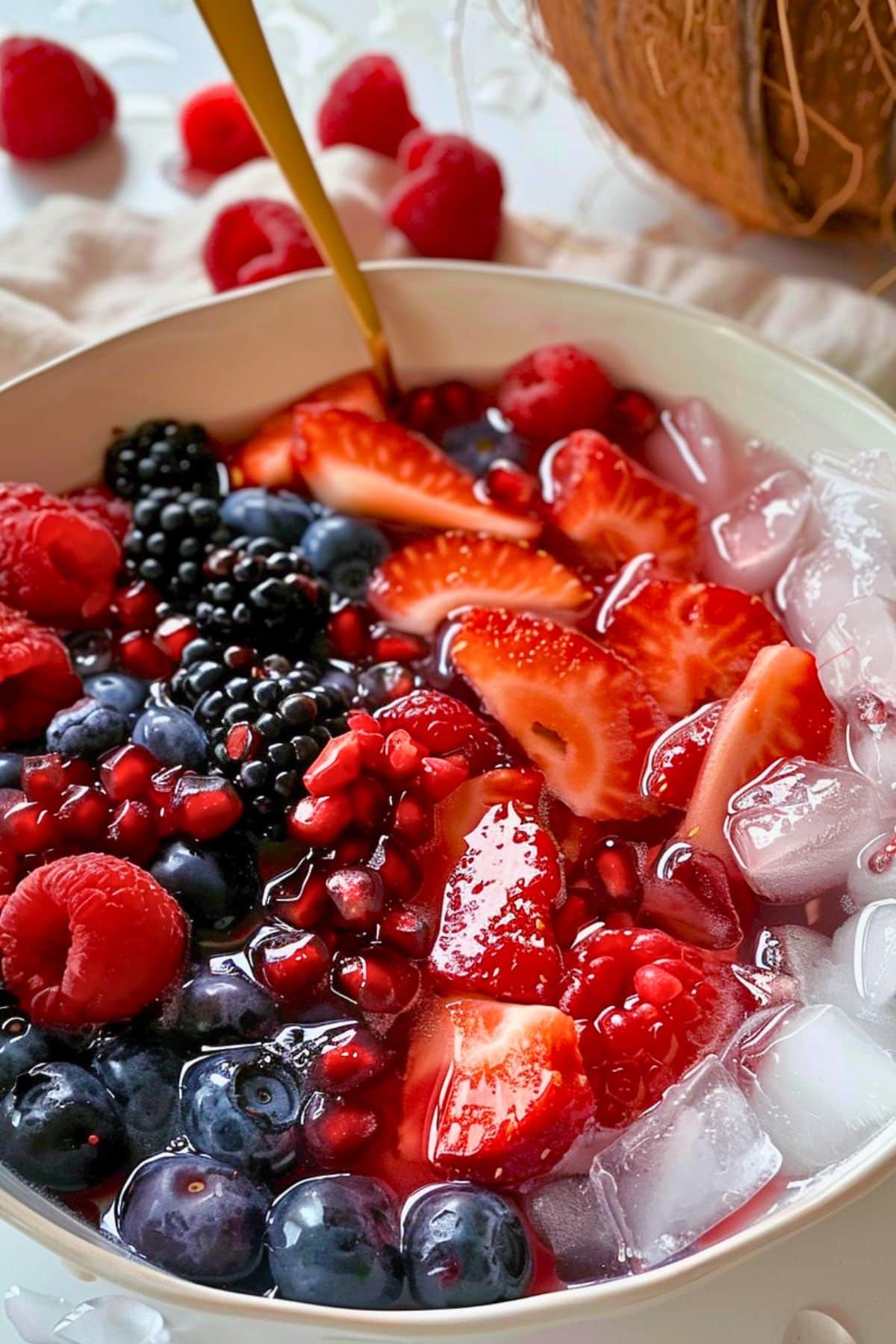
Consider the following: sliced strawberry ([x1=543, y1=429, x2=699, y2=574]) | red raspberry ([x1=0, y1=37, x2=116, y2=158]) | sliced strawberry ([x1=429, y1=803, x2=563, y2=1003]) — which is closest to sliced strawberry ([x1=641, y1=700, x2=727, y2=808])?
sliced strawberry ([x1=429, y1=803, x2=563, y2=1003])

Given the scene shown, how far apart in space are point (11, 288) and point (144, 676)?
29.8 inches

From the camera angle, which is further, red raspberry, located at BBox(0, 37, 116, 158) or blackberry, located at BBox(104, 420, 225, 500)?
red raspberry, located at BBox(0, 37, 116, 158)

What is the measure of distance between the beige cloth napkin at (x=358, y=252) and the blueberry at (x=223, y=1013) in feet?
3.02

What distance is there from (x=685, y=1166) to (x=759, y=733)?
43cm

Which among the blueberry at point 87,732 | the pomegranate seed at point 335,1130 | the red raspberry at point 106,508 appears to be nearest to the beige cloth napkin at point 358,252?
the red raspberry at point 106,508

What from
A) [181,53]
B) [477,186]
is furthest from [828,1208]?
[181,53]

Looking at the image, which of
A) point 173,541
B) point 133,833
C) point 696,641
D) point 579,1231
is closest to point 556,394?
point 696,641

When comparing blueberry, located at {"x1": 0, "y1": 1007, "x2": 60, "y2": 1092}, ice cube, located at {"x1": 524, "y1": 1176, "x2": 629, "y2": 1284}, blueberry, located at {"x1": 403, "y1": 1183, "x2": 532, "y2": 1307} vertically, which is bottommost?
ice cube, located at {"x1": 524, "y1": 1176, "x2": 629, "y2": 1284}

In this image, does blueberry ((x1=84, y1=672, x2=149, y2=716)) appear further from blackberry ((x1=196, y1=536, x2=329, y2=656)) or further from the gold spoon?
the gold spoon

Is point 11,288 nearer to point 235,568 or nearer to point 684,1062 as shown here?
point 235,568

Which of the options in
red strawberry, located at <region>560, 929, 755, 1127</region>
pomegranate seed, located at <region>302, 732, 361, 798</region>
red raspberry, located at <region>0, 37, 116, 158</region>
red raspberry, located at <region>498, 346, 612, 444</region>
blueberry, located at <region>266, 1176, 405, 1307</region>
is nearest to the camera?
blueberry, located at <region>266, 1176, 405, 1307</region>

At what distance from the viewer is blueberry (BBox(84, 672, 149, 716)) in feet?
4.57

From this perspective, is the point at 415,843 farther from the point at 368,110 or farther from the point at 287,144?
the point at 368,110

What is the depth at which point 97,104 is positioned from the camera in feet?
7.16
